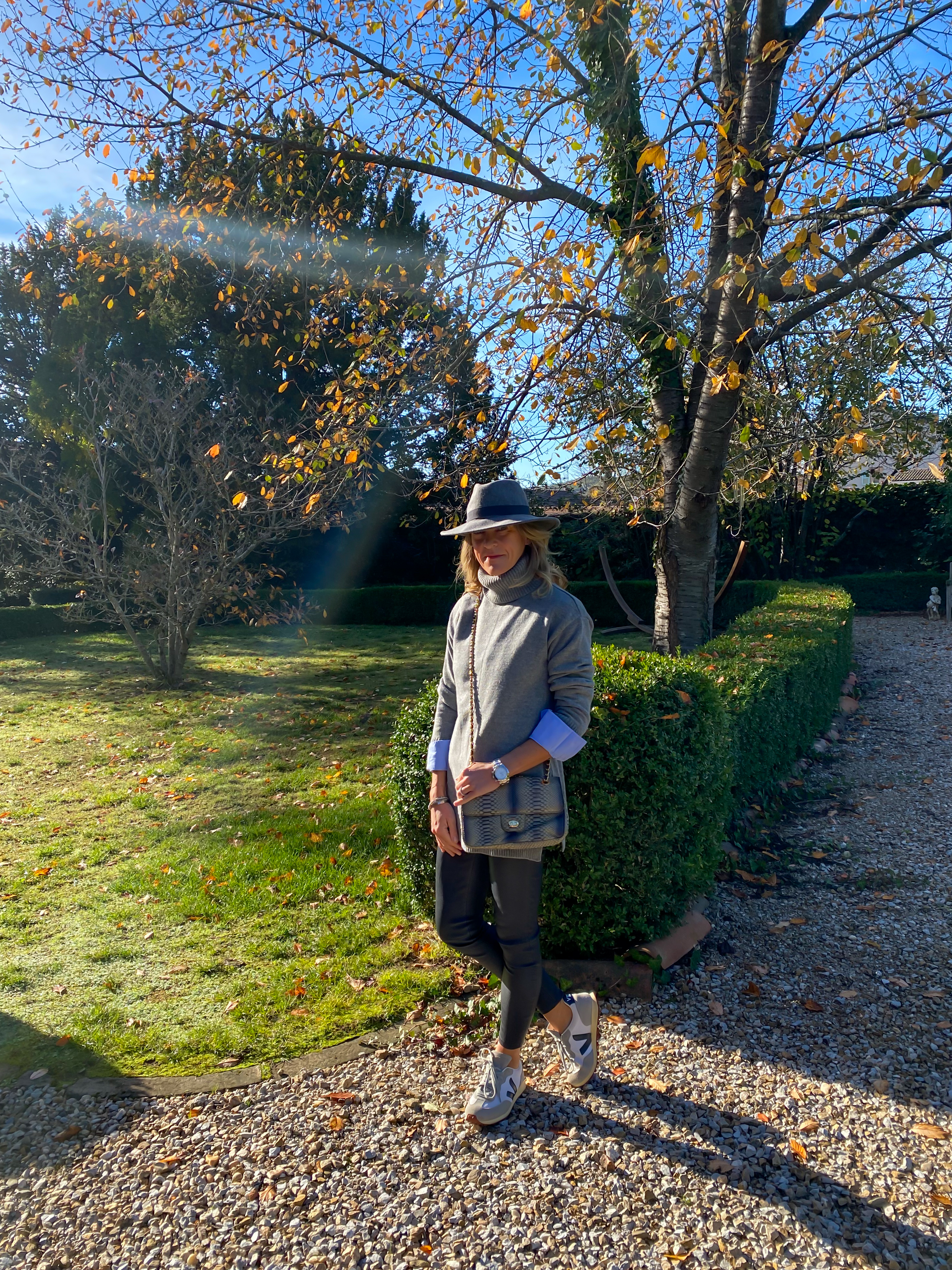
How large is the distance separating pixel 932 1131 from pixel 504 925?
4.86ft

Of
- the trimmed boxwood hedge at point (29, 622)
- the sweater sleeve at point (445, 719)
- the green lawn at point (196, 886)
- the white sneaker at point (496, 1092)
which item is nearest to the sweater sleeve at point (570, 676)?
the sweater sleeve at point (445, 719)

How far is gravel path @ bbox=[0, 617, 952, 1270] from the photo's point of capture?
89.4 inches

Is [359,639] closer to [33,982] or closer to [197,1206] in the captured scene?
[33,982]

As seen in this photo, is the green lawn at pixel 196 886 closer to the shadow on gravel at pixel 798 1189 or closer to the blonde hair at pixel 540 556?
the shadow on gravel at pixel 798 1189

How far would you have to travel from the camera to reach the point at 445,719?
2.90 m

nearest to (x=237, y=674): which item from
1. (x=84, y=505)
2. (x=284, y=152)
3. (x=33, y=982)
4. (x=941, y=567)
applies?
(x=84, y=505)

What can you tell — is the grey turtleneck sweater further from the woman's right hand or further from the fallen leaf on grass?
the fallen leaf on grass

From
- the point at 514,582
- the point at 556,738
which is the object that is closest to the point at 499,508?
the point at 514,582

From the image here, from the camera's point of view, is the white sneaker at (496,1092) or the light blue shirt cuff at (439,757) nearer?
the white sneaker at (496,1092)

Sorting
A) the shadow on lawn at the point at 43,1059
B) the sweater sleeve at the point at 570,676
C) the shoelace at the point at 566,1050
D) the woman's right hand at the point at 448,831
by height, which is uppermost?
the sweater sleeve at the point at 570,676

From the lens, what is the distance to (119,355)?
1984 centimetres

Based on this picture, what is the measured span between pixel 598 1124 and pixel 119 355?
68.8 ft

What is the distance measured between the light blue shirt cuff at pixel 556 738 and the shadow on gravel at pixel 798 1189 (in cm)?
125

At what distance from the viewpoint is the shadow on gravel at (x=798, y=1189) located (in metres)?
2.19
